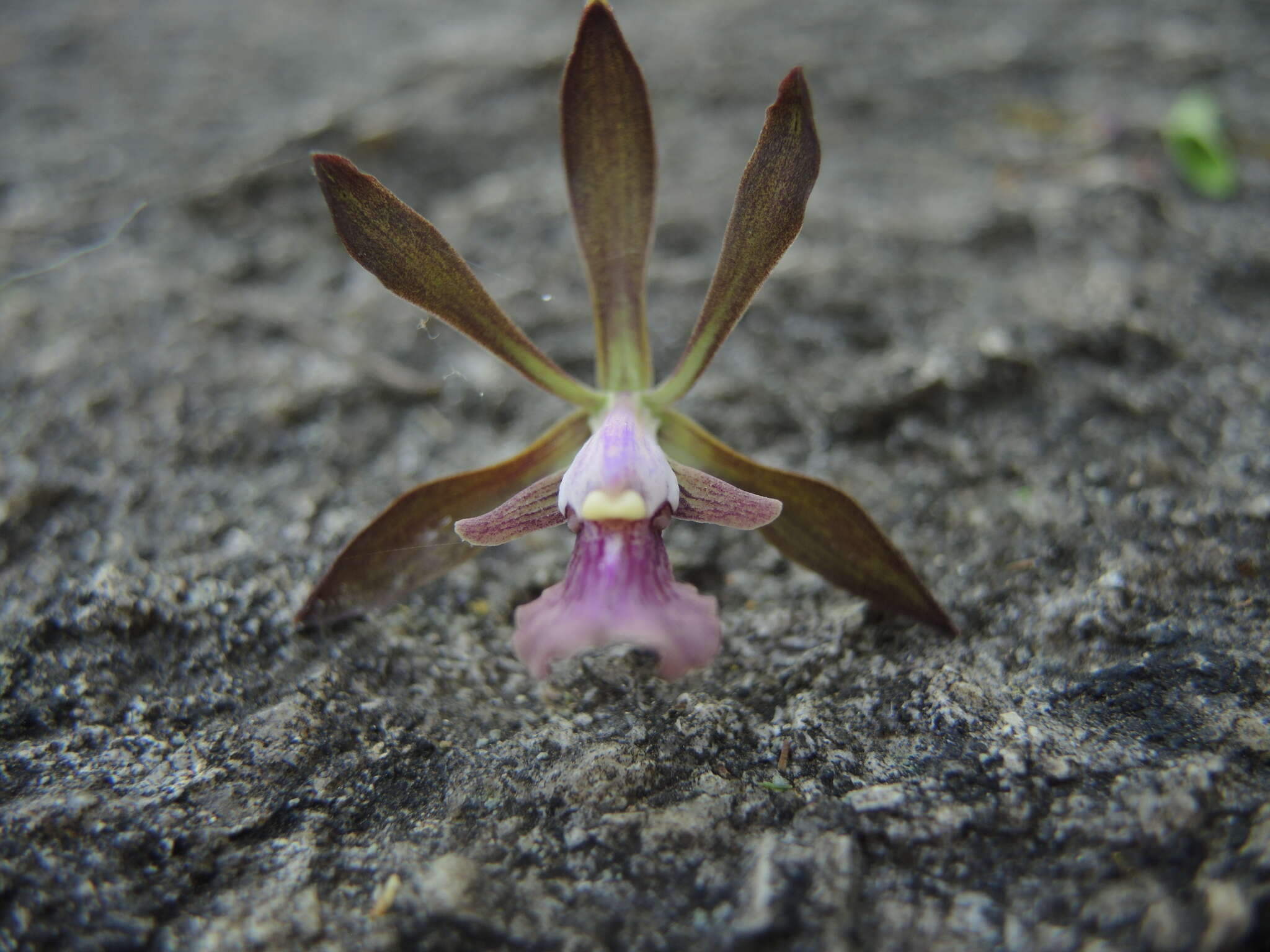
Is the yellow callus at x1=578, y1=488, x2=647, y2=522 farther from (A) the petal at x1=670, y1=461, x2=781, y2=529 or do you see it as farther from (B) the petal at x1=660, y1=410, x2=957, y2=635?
(B) the petal at x1=660, y1=410, x2=957, y2=635

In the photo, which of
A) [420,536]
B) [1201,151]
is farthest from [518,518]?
[1201,151]

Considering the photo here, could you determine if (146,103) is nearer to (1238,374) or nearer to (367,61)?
(367,61)

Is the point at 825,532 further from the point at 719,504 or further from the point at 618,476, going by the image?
the point at 618,476

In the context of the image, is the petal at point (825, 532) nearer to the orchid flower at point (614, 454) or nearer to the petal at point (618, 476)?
the orchid flower at point (614, 454)

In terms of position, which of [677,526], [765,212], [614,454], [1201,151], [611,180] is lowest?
[677,526]

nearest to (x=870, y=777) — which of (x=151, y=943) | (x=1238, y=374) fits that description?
(x=151, y=943)

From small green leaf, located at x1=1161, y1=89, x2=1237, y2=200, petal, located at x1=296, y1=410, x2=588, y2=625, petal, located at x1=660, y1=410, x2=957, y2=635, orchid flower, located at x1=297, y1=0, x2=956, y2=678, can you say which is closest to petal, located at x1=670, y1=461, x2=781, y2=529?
orchid flower, located at x1=297, y1=0, x2=956, y2=678

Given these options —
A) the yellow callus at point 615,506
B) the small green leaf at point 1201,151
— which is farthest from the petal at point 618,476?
the small green leaf at point 1201,151
